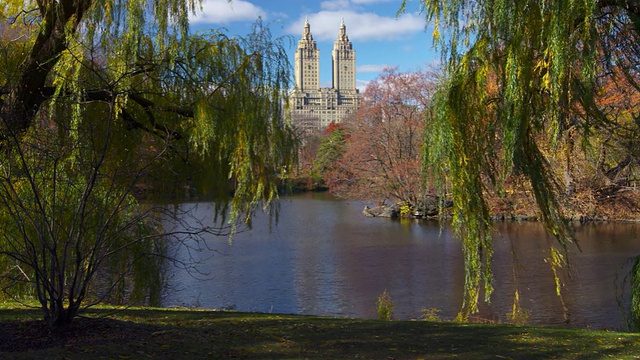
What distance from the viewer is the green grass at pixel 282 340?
377 centimetres

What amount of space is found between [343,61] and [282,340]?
10121cm

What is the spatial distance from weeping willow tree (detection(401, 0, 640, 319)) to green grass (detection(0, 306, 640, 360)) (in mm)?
1327

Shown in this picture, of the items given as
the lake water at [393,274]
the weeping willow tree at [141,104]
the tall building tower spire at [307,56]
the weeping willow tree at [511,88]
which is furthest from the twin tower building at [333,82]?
the weeping willow tree at [511,88]

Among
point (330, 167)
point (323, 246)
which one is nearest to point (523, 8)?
point (323, 246)

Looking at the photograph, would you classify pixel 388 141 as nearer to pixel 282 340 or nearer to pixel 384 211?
pixel 384 211

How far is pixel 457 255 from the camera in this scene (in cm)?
1570

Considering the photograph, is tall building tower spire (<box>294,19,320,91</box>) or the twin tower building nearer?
the twin tower building

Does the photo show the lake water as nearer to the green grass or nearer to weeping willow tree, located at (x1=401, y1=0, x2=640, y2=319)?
weeping willow tree, located at (x1=401, y1=0, x2=640, y2=319)

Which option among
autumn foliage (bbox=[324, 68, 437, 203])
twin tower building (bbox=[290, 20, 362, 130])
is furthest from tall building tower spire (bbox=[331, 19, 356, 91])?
autumn foliage (bbox=[324, 68, 437, 203])

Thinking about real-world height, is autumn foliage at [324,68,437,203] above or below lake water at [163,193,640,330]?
above

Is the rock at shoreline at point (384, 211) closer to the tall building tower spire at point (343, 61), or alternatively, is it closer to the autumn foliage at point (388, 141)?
the autumn foliage at point (388, 141)

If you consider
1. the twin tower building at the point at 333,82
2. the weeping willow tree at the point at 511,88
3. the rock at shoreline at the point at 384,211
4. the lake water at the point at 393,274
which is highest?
the twin tower building at the point at 333,82

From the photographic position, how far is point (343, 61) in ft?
339

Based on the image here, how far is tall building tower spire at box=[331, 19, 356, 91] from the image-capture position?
10238 cm
